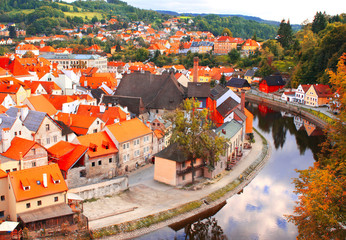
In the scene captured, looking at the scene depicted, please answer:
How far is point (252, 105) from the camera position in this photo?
70750 millimetres

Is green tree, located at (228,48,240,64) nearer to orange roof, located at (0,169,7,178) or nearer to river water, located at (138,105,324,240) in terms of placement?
river water, located at (138,105,324,240)

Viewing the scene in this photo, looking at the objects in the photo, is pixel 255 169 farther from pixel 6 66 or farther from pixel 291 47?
pixel 291 47

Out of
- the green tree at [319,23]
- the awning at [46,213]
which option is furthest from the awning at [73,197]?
the green tree at [319,23]

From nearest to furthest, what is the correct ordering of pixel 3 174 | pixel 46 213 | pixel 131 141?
1. pixel 46 213
2. pixel 3 174
3. pixel 131 141

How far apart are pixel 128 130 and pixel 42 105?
429 inches

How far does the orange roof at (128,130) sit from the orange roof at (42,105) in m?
8.96

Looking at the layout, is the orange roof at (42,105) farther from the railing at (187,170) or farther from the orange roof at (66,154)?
the railing at (187,170)

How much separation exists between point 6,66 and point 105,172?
32211 millimetres

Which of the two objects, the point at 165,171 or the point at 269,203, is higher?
the point at 165,171

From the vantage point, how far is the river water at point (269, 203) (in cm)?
2478

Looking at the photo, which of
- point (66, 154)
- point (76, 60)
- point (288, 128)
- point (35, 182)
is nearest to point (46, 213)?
point (35, 182)

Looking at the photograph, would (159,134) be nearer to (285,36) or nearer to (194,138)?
(194,138)

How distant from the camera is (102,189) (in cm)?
2706

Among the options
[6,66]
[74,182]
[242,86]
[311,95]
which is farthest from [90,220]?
[242,86]
